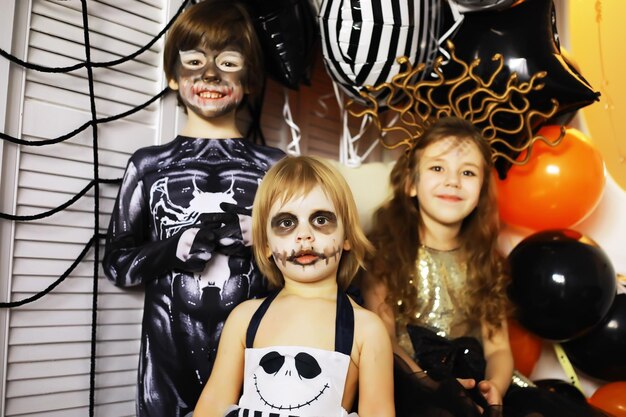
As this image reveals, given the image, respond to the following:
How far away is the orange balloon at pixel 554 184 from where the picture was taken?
1908 mm

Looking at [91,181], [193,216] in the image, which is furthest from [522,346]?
[91,181]

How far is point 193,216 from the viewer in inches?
62.1

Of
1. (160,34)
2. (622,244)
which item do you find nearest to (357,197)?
(160,34)

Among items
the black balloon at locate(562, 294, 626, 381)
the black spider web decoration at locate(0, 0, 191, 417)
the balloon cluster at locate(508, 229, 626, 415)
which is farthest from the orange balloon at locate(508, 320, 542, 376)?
the black spider web decoration at locate(0, 0, 191, 417)

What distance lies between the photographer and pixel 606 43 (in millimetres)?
2559

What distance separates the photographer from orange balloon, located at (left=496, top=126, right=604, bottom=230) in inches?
75.1

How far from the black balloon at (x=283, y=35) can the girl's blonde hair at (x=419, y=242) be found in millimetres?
424

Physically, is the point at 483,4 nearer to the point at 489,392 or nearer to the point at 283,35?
the point at 283,35

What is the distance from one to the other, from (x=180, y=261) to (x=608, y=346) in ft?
4.24

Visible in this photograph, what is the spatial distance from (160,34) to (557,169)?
1235 mm

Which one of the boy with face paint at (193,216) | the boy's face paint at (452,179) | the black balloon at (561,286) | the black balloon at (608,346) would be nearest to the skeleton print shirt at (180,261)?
the boy with face paint at (193,216)

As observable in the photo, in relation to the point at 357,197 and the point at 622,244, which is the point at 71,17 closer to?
the point at 357,197

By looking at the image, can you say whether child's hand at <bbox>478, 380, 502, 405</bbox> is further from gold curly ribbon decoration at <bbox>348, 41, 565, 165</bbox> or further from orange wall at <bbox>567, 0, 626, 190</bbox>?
orange wall at <bbox>567, 0, 626, 190</bbox>

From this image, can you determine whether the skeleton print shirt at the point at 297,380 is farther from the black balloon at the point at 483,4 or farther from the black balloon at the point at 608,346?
the black balloon at the point at 483,4
